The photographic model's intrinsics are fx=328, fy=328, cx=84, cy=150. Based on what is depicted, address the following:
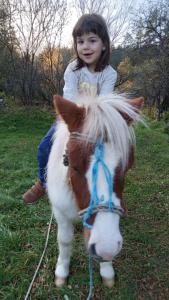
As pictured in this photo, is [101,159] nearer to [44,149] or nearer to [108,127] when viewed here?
[108,127]

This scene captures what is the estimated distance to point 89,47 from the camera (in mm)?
2729

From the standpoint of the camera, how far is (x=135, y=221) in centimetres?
382

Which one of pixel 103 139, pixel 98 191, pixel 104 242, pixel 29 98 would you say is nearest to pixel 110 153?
pixel 103 139

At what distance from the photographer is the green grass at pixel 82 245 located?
2.68 metres

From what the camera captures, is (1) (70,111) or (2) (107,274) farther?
(2) (107,274)

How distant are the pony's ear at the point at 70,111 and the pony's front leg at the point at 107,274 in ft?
4.63

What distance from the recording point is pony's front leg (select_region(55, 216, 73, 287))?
8.57ft

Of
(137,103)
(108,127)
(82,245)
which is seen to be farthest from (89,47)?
(82,245)

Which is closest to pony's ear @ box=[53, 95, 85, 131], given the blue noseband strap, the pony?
the pony

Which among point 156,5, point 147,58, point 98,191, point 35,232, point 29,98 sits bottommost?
point 35,232

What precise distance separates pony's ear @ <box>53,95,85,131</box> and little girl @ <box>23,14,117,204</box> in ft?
2.42

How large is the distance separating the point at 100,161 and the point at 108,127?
0.19m

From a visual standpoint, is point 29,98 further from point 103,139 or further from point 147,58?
point 103,139

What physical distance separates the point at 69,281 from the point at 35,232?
839 millimetres
